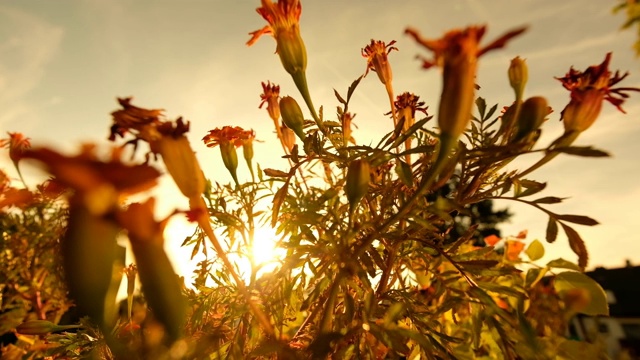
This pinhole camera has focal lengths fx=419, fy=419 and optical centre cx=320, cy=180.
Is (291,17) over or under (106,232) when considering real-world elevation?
over

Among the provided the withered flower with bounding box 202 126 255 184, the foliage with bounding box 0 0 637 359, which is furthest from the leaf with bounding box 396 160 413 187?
the withered flower with bounding box 202 126 255 184

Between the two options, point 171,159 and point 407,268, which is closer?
point 171,159

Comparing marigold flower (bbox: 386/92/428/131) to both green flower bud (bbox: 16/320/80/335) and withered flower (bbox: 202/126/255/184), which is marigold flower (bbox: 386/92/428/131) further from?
green flower bud (bbox: 16/320/80/335)

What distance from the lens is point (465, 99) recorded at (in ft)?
1.90

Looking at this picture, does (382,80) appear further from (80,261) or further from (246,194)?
(80,261)

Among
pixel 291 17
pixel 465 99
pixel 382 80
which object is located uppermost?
pixel 291 17

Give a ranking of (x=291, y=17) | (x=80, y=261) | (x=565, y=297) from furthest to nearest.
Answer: (x=291, y=17) → (x=565, y=297) → (x=80, y=261)

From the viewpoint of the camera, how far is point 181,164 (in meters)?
0.60

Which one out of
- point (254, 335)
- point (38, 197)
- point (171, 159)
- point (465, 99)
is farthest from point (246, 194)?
point (465, 99)

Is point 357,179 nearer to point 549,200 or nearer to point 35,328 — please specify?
point 549,200

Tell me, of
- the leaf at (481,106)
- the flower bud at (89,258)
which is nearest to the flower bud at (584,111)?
the leaf at (481,106)

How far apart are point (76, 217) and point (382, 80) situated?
88 cm

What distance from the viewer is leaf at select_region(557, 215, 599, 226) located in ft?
2.31

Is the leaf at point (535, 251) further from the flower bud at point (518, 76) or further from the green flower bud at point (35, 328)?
the green flower bud at point (35, 328)
